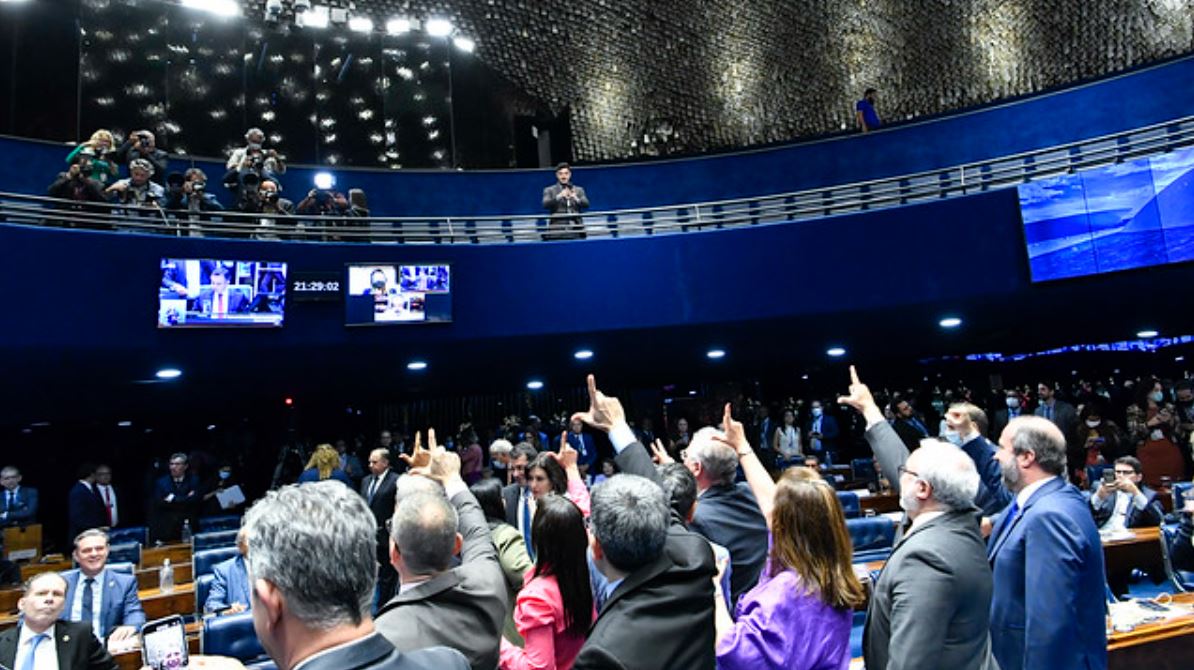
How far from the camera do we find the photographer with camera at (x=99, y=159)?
8803mm

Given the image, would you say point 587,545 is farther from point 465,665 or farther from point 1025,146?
point 1025,146

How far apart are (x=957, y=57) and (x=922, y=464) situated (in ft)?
49.9

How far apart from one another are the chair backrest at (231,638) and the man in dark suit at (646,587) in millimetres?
2628

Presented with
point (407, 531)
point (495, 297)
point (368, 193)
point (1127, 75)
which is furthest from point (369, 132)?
point (407, 531)

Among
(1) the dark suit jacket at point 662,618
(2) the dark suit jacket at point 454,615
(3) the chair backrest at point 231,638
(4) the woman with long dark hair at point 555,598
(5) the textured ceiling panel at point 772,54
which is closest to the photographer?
(1) the dark suit jacket at point 662,618

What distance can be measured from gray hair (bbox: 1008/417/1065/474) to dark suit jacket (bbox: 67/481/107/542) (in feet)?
28.5

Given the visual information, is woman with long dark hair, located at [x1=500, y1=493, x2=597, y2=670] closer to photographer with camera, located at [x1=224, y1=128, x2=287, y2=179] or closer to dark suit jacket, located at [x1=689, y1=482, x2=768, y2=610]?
dark suit jacket, located at [x1=689, y1=482, x2=768, y2=610]

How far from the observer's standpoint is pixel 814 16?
49.4 feet

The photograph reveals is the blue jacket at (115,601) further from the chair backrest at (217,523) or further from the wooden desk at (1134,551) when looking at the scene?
the wooden desk at (1134,551)

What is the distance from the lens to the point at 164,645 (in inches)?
87.2

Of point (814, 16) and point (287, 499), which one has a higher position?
point (814, 16)

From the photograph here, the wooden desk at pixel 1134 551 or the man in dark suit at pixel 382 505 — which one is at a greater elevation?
the man in dark suit at pixel 382 505

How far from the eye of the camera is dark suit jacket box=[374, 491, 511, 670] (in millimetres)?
1868

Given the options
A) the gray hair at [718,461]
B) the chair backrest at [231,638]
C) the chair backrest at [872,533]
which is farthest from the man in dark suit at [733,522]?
the chair backrest at [872,533]
